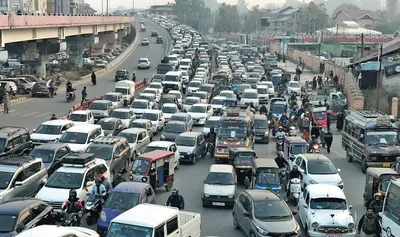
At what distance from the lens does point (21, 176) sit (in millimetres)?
21359

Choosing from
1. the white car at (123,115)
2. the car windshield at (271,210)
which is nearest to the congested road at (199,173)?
the car windshield at (271,210)

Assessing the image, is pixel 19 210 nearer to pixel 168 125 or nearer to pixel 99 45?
pixel 168 125

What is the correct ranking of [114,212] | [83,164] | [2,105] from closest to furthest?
[114,212] → [83,164] → [2,105]

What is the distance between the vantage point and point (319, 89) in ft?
195

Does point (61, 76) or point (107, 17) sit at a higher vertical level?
point (107, 17)

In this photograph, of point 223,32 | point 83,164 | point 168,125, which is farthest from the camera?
point 223,32

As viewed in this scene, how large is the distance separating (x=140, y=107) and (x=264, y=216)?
23852mm

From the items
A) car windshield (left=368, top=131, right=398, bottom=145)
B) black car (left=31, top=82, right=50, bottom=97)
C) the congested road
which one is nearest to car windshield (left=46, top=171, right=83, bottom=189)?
the congested road

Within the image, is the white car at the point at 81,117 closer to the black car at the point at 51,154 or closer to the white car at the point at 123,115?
the white car at the point at 123,115

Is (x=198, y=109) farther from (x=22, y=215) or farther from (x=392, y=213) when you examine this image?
(x=22, y=215)

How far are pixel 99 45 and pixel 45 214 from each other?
87.0m

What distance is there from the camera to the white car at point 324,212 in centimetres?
1839

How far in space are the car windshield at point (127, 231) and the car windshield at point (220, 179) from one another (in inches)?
289

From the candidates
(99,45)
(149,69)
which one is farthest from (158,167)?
(99,45)
